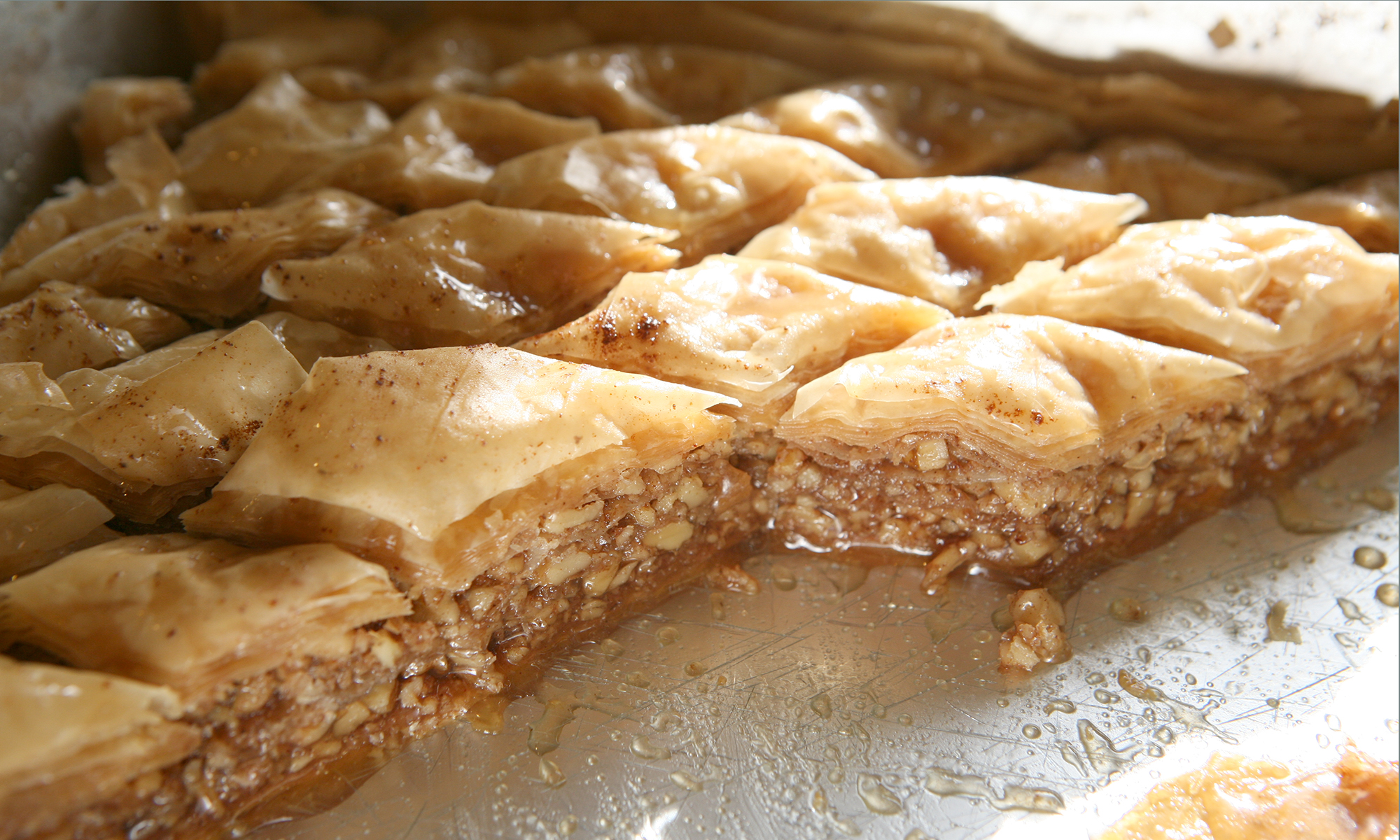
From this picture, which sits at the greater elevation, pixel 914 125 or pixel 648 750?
pixel 914 125

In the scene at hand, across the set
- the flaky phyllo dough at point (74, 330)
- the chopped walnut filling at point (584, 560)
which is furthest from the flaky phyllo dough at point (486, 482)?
the flaky phyllo dough at point (74, 330)

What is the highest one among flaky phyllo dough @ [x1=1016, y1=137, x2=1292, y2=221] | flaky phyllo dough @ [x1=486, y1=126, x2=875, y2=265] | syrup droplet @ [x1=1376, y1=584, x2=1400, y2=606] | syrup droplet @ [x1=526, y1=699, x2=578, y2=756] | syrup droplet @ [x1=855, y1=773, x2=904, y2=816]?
flaky phyllo dough @ [x1=486, y1=126, x2=875, y2=265]

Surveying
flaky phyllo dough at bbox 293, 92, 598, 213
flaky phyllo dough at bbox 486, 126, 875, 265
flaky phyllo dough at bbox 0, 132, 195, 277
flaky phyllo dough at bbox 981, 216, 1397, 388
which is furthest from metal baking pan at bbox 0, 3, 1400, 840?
flaky phyllo dough at bbox 0, 132, 195, 277

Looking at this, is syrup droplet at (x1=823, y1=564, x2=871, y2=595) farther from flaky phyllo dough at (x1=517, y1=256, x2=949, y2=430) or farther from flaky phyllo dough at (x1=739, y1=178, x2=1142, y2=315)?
flaky phyllo dough at (x1=739, y1=178, x2=1142, y2=315)

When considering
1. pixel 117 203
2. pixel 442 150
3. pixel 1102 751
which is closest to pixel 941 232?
pixel 1102 751

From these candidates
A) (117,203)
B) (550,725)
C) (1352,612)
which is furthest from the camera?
(117,203)

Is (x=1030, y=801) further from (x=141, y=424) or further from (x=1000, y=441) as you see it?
(x=141, y=424)
